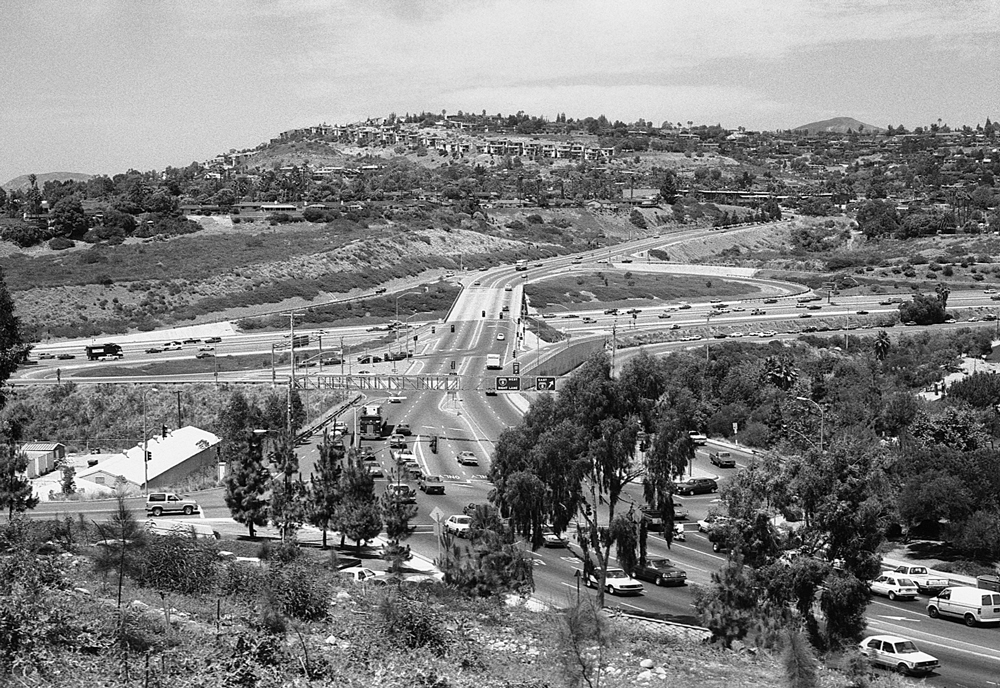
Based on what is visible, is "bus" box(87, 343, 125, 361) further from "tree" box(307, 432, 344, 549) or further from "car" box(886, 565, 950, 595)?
"car" box(886, 565, 950, 595)

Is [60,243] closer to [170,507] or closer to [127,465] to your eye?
[127,465]

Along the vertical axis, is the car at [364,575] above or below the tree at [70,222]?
below

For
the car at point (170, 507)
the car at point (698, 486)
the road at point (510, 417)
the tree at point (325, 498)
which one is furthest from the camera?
the car at point (698, 486)

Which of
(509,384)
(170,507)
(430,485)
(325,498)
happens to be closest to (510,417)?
(509,384)

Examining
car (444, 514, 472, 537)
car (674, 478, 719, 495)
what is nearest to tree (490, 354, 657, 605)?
car (444, 514, 472, 537)

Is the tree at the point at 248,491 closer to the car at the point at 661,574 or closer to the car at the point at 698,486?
the car at the point at 661,574

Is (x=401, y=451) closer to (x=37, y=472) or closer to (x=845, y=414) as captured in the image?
(x=37, y=472)

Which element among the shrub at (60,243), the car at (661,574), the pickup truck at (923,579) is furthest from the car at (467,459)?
the shrub at (60,243)
